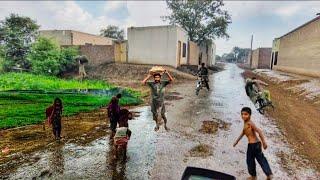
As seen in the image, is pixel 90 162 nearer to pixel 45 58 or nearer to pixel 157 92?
pixel 157 92

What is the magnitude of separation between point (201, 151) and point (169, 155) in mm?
903

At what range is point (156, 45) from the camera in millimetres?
28188

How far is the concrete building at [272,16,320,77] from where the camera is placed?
2252 centimetres

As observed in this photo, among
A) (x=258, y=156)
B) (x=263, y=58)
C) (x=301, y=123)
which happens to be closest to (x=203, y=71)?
(x=301, y=123)

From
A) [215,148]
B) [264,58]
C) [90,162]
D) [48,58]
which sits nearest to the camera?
[90,162]

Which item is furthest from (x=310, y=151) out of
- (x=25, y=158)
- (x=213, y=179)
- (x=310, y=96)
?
(x=310, y=96)

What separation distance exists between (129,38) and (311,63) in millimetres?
17127

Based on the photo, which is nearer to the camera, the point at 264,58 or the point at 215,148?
the point at 215,148

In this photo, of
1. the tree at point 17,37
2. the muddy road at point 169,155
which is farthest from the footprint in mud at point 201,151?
the tree at point 17,37

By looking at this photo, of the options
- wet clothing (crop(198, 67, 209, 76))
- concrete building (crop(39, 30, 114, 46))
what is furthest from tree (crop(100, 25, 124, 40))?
wet clothing (crop(198, 67, 209, 76))

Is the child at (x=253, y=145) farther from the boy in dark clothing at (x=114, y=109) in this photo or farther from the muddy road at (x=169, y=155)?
the boy in dark clothing at (x=114, y=109)

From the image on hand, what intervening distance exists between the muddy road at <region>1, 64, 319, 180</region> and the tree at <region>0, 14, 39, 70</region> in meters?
26.3

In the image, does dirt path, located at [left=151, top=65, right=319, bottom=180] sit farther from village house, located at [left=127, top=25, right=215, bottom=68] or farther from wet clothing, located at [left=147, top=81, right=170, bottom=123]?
village house, located at [left=127, top=25, right=215, bottom=68]

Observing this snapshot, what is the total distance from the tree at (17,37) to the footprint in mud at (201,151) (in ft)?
92.7
